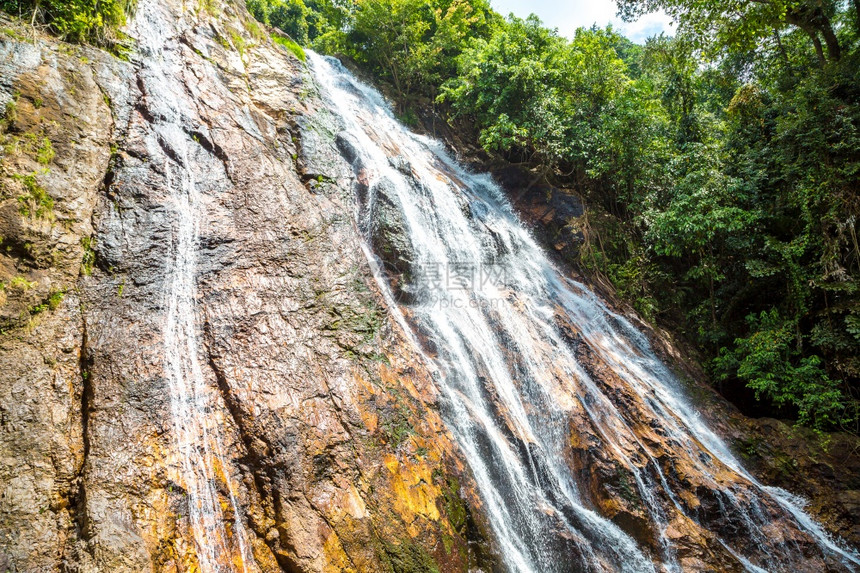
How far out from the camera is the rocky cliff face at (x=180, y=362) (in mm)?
3922

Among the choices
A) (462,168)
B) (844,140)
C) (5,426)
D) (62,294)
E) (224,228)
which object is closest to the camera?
(5,426)

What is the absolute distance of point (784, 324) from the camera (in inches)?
347

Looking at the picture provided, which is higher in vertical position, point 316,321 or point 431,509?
point 316,321

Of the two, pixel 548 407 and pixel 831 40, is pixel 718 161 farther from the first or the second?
pixel 548 407

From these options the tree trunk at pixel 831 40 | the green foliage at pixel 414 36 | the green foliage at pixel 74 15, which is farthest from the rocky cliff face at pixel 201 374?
the green foliage at pixel 414 36

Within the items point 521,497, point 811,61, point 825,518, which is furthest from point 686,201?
point 521,497

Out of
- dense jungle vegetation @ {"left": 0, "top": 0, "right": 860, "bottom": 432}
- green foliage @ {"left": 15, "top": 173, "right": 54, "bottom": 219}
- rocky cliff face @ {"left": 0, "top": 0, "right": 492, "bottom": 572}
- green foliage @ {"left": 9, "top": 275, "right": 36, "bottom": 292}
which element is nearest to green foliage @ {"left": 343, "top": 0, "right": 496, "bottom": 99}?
dense jungle vegetation @ {"left": 0, "top": 0, "right": 860, "bottom": 432}

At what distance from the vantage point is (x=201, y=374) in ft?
16.6

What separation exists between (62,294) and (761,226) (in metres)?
13.3

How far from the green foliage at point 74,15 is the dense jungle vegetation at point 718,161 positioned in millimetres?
9886

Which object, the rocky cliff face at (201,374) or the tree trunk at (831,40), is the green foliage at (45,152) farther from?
the tree trunk at (831,40)

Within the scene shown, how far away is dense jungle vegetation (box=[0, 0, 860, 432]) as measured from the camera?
8.31 m

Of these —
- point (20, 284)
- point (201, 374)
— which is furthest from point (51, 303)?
point (201, 374)

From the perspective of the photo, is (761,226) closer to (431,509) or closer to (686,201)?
(686,201)
